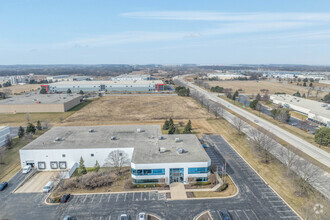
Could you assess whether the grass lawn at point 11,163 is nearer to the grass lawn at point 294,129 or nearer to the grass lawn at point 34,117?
the grass lawn at point 34,117

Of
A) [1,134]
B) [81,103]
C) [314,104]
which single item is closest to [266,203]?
[1,134]

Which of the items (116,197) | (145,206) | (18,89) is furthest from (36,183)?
(18,89)

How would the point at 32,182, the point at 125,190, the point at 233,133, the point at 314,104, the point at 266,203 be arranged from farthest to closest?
the point at 314,104 → the point at 233,133 → the point at 32,182 → the point at 125,190 → the point at 266,203

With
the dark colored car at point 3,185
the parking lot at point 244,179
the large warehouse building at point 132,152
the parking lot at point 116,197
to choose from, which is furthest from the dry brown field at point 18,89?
the parking lot at point 244,179

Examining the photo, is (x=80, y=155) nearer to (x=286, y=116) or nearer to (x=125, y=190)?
(x=125, y=190)

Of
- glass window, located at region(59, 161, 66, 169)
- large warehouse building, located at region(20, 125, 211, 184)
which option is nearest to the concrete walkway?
large warehouse building, located at region(20, 125, 211, 184)
